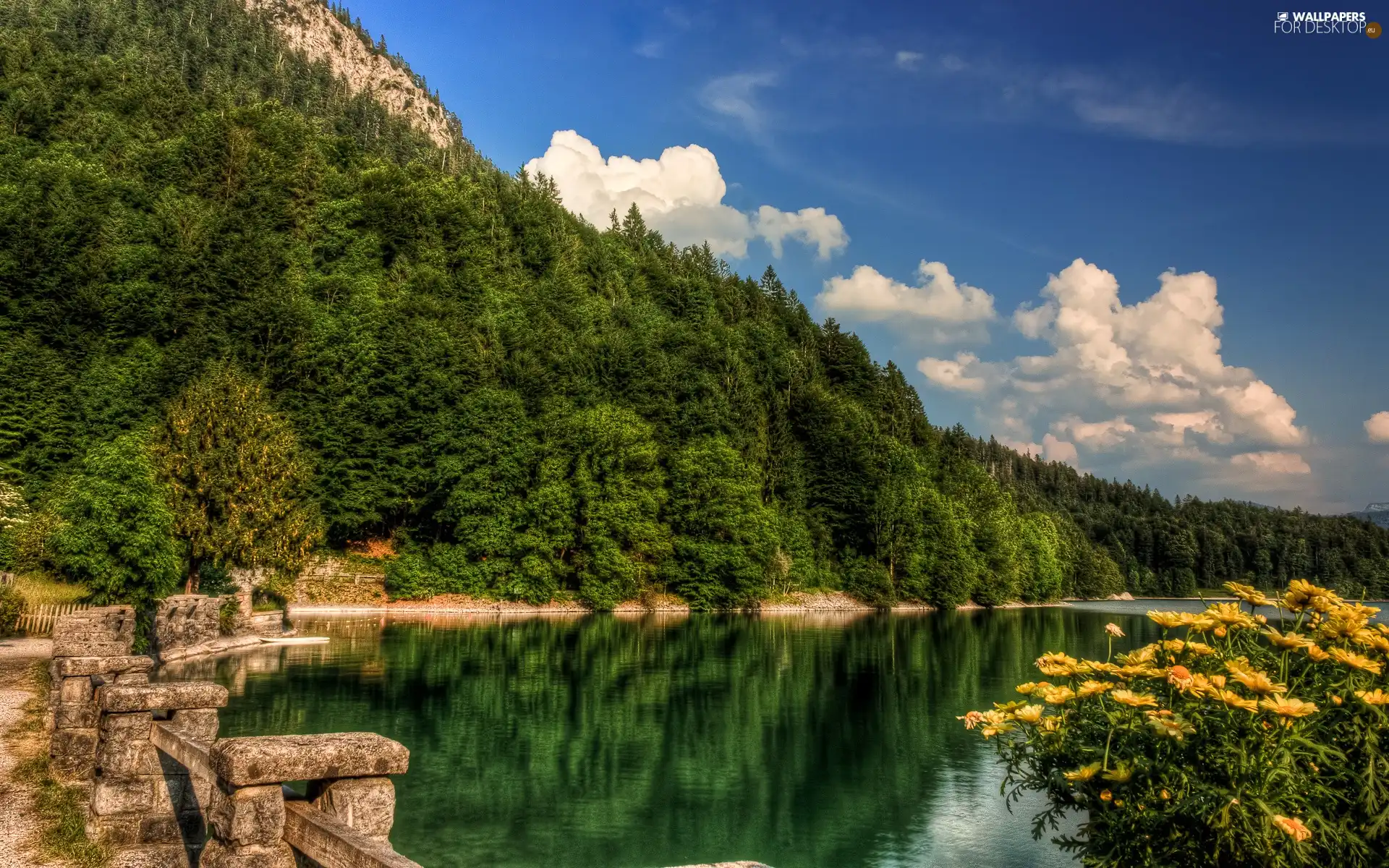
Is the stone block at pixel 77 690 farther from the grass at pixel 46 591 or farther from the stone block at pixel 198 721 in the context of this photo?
the grass at pixel 46 591

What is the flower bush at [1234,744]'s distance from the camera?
148 inches

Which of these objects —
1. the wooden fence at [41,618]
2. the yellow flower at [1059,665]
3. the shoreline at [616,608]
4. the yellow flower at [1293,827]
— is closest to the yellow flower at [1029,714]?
the yellow flower at [1059,665]

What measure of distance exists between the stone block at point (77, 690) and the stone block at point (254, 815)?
579 cm

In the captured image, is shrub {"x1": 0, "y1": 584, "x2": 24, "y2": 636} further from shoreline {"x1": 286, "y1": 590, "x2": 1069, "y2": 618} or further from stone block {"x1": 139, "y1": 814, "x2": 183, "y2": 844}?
stone block {"x1": 139, "y1": 814, "x2": 183, "y2": 844}

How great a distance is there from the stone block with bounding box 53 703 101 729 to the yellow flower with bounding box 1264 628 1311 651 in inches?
392

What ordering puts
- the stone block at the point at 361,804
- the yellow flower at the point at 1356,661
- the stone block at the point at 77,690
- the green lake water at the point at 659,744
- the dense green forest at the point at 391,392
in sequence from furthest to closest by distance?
1. the dense green forest at the point at 391,392
2. the green lake water at the point at 659,744
3. the stone block at the point at 77,690
4. the stone block at the point at 361,804
5. the yellow flower at the point at 1356,661

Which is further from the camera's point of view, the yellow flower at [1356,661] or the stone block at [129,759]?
the stone block at [129,759]

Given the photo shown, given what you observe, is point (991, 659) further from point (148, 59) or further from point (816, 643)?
point (148, 59)

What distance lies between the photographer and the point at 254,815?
14.1ft

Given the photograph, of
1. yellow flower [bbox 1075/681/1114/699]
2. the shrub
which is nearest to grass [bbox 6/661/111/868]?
yellow flower [bbox 1075/681/1114/699]

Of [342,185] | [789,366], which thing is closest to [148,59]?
[342,185]

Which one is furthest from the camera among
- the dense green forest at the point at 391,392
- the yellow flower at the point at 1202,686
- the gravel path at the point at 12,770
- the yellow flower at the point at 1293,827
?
the dense green forest at the point at 391,392

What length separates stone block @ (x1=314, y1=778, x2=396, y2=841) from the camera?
4.34 meters

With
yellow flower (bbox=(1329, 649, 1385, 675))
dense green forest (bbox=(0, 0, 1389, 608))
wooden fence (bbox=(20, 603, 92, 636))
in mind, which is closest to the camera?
yellow flower (bbox=(1329, 649, 1385, 675))
